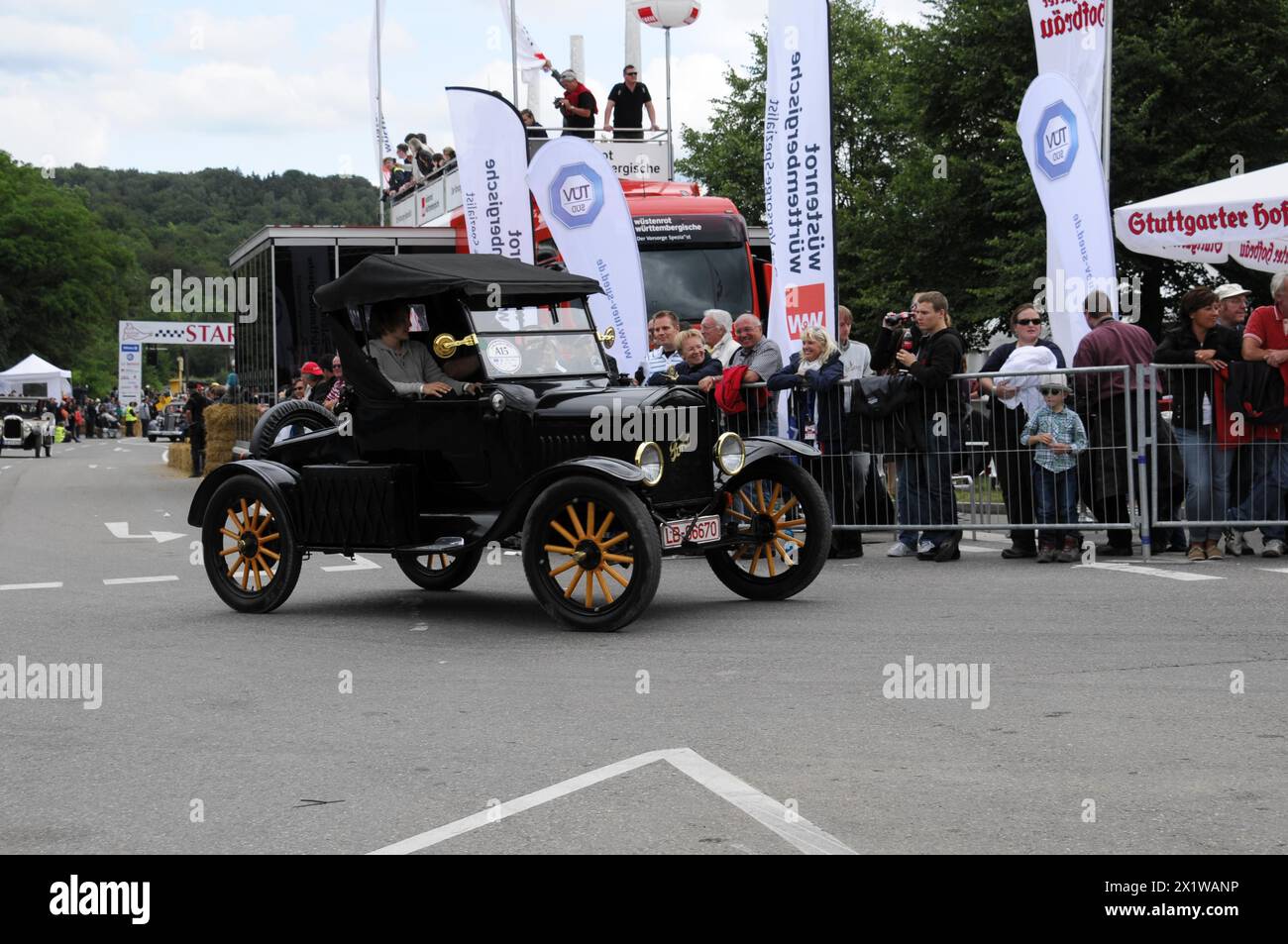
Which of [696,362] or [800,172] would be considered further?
[800,172]

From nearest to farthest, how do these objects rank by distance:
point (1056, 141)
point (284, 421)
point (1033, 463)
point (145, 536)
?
point (284, 421), point (1033, 463), point (1056, 141), point (145, 536)

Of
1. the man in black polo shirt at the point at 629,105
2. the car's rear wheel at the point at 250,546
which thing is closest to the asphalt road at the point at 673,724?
the car's rear wheel at the point at 250,546

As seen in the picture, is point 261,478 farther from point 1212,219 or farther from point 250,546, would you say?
point 1212,219

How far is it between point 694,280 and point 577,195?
9.16 ft

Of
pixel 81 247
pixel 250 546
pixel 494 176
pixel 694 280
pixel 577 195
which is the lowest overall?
pixel 250 546

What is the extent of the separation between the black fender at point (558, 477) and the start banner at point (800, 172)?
19.4ft

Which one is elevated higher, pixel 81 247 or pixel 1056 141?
pixel 81 247

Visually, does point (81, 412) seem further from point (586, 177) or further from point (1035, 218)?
point (586, 177)

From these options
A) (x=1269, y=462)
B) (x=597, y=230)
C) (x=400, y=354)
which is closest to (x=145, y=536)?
(x=597, y=230)

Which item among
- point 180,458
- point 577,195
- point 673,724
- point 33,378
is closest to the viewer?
point 673,724

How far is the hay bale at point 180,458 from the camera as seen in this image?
116 feet

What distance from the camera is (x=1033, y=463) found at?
1316 centimetres

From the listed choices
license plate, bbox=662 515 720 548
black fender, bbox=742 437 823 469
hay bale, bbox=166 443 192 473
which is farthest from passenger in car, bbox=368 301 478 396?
hay bale, bbox=166 443 192 473

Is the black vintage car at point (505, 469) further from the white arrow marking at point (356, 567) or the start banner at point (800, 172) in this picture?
the start banner at point (800, 172)
